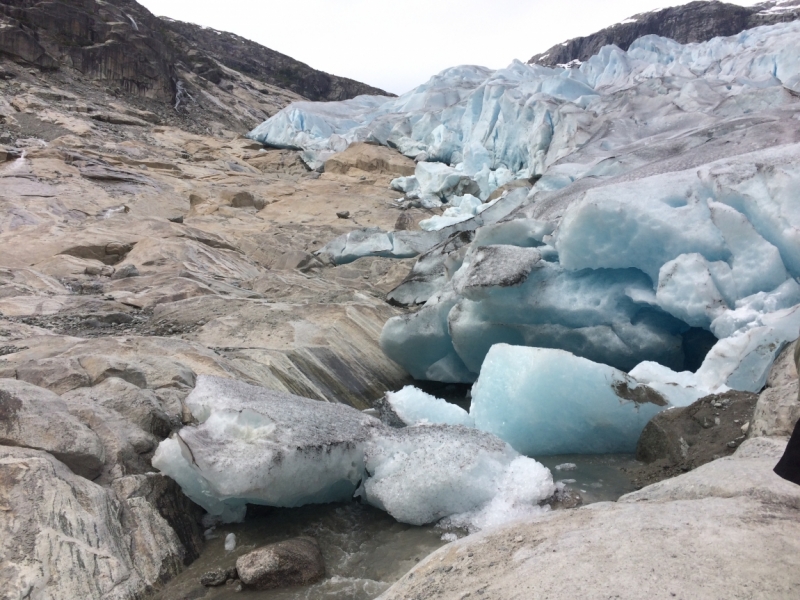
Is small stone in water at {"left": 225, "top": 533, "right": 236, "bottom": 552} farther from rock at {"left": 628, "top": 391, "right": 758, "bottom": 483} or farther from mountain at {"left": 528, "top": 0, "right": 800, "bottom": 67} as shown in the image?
mountain at {"left": 528, "top": 0, "right": 800, "bottom": 67}

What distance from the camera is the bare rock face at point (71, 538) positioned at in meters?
1.95

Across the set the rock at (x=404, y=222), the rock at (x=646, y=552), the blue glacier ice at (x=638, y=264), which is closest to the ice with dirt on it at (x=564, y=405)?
the blue glacier ice at (x=638, y=264)

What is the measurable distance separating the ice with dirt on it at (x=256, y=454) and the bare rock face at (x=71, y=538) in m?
0.25

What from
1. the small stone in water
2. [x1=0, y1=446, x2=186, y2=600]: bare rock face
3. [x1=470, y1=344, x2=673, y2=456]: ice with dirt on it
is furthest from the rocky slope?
[x1=470, y1=344, x2=673, y2=456]: ice with dirt on it

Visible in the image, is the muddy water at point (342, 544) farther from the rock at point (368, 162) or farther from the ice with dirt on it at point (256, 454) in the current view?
the rock at point (368, 162)

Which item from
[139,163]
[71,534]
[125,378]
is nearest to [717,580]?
[71,534]

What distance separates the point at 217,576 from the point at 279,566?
0.24 metres

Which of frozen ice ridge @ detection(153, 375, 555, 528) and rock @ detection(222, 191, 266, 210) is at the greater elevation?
rock @ detection(222, 191, 266, 210)

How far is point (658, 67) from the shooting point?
1747 cm

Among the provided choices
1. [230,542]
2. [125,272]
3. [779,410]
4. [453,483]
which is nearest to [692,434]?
[779,410]

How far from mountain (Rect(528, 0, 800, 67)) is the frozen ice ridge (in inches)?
1254

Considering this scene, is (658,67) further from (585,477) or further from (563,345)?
(585,477)

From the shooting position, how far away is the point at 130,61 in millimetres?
19625

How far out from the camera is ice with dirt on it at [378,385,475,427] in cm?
391
